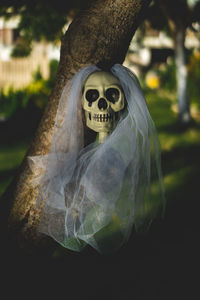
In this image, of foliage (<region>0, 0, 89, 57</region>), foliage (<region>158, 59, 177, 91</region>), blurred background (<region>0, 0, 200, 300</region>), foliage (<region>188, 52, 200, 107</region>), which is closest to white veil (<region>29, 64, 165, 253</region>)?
blurred background (<region>0, 0, 200, 300</region>)

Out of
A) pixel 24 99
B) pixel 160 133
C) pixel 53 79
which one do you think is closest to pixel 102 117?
pixel 160 133

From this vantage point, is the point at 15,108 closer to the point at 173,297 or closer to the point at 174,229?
the point at 174,229

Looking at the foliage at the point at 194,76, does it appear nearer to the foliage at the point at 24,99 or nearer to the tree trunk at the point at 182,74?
the tree trunk at the point at 182,74

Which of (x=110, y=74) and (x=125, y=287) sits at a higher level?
(x=110, y=74)

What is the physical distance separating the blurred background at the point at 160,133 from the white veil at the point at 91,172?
0.85 metres

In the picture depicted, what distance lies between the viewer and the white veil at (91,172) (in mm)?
2404

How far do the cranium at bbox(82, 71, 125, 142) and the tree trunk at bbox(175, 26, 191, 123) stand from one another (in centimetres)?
792

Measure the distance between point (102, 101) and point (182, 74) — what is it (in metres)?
8.25

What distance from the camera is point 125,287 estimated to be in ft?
11.4

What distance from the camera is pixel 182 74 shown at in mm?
10086

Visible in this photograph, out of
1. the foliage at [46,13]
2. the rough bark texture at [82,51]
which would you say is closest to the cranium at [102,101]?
the rough bark texture at [82,51]

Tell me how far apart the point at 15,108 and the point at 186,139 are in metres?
5.21

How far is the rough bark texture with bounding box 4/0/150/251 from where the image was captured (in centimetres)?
239

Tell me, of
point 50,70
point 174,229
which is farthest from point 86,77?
point 50,70
